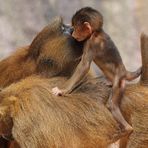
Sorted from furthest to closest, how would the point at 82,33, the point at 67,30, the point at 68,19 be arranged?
the point at 68,19 → the point at 67,30 → the point at 82,33

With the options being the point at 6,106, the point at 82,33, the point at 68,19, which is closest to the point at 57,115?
the point at 6,106

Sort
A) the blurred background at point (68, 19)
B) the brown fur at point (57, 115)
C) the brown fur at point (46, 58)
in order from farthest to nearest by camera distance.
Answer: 1. the blurred background at point (68, 19)
2. the brown fur at point (46, 58)
3. the brown fur at point (57, 115)

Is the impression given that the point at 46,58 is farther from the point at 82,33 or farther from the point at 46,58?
the point at 82,33

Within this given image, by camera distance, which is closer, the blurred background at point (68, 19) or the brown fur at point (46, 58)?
the brown fur at point (46, 58)

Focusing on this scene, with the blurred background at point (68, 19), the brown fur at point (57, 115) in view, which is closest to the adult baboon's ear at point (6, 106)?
the brown fur at point (57, 115)

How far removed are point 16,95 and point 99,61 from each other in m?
0.39

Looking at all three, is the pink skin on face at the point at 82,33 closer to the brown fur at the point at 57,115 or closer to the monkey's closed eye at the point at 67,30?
the monkey's closed eye at the point at 67,30

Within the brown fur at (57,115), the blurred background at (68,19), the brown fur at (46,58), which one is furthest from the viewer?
the blurred background at (68,19)

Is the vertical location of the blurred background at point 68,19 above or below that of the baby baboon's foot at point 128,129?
below

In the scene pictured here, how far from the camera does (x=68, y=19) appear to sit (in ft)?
22.9

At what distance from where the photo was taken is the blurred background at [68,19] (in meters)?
6.68

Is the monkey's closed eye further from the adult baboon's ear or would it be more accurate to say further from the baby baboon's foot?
the baby baboon's foot

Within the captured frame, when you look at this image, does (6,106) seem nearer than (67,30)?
Yes

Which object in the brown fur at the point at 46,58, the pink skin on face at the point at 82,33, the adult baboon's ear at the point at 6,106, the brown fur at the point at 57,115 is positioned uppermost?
the pink skin on face at the point at 82,33
